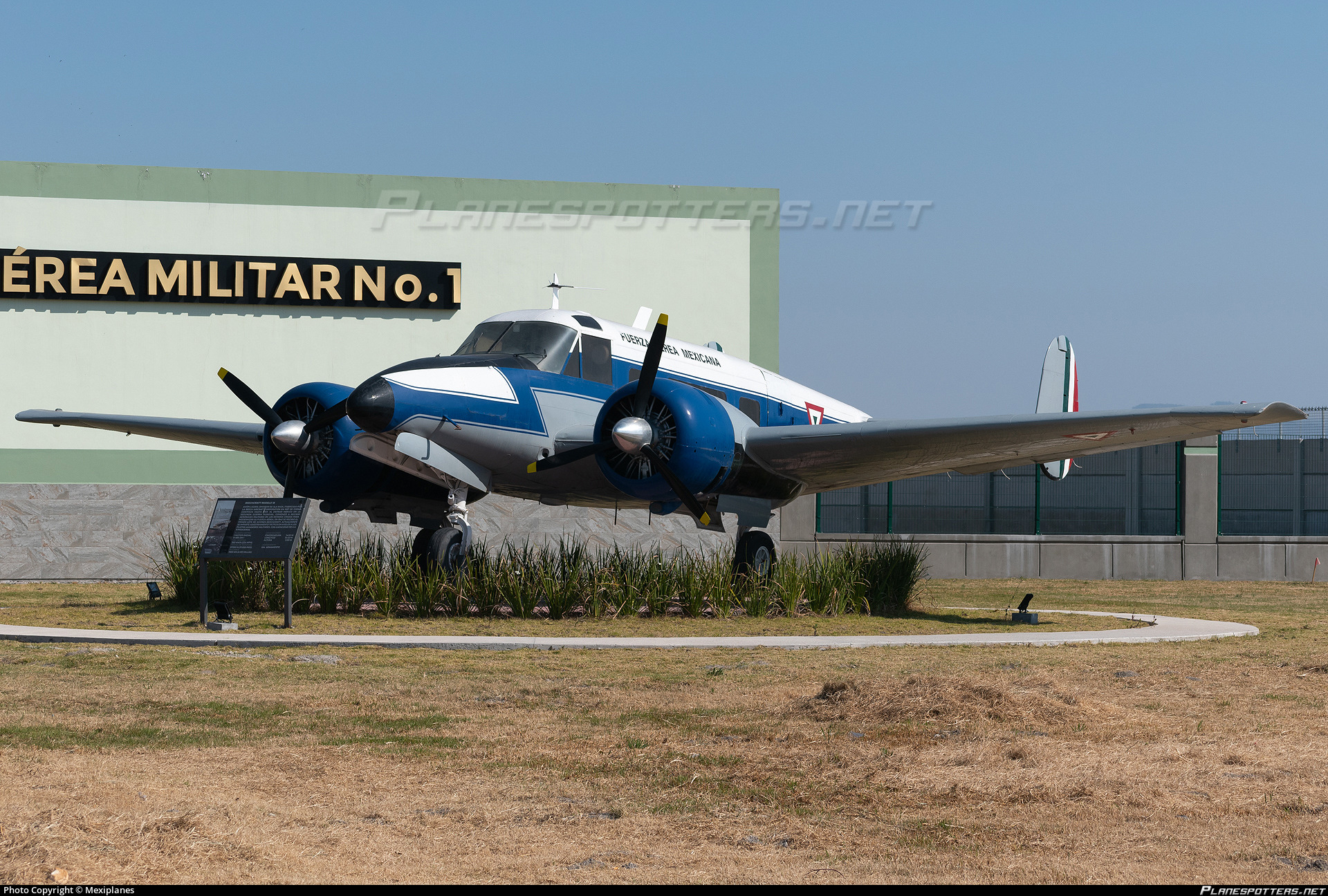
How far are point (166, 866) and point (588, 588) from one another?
12076 millimetres

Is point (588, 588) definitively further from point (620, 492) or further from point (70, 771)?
point (70, 771)

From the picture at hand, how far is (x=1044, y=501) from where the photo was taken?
38781mm

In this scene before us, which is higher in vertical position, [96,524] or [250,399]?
[250,399]

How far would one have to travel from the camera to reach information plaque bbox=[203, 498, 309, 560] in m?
14.9

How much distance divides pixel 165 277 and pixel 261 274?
214 centimetres

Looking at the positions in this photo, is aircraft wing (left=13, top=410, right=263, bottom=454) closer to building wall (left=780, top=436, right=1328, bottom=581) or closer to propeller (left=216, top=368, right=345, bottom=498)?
propeller (left=216, top=368, right=345, bottom=498)

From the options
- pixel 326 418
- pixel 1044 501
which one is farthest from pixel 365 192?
pixel 1044 501

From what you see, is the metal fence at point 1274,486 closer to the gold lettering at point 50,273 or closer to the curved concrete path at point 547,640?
the curved concrete path at point 547,640

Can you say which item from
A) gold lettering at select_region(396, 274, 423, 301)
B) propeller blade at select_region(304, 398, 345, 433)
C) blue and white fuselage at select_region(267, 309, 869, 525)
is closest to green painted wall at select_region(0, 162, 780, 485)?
gold lettering at select_region(396, 274, 423, 301)

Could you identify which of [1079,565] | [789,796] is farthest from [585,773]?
[1079,565]

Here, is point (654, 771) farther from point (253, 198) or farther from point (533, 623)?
→ point (253, 198)

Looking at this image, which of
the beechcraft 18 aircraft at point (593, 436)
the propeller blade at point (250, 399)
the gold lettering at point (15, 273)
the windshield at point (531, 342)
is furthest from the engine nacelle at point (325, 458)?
the gold lettering at point (15, 273)

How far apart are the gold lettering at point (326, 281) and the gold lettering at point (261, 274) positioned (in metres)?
1.02

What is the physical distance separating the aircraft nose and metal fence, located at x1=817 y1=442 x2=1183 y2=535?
62.9 ft
